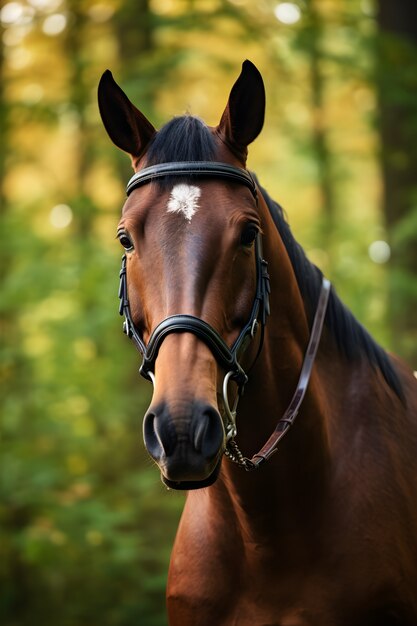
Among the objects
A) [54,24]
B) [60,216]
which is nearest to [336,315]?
[54,24]

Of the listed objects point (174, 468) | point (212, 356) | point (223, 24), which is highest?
point (223, 24)

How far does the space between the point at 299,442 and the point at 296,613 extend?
0.62m

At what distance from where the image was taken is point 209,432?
83.3 inches

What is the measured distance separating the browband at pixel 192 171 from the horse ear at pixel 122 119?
22cm

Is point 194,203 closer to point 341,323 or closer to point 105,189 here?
point 341,323

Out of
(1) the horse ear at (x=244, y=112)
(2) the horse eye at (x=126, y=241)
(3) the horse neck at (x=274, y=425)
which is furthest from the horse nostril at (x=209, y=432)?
(1) the horse ear at (x=244, y=112)

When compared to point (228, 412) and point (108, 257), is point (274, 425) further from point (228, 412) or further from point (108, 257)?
point (108, 257)

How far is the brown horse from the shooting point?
225cm

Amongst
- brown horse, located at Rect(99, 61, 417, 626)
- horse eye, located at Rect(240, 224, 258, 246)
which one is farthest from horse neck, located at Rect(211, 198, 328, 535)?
horse eye, located at Rect(240, 224, 258, 246)

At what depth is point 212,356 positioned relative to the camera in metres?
2.24

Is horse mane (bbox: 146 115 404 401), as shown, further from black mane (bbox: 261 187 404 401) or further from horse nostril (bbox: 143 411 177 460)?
horse nostril (bbox: 143 411 177 460)

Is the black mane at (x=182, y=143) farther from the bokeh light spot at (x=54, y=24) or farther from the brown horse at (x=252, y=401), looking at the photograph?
the bokeh light spot at (x=54, y=24)

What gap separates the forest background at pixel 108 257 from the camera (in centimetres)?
792

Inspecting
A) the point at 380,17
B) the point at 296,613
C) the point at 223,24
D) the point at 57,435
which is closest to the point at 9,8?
the point at 223,24
